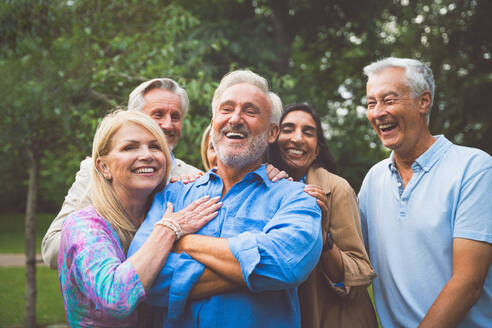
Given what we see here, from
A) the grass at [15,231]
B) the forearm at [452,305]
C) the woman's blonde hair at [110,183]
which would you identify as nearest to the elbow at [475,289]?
the forearm at [452,305]

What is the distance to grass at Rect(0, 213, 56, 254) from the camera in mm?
18906

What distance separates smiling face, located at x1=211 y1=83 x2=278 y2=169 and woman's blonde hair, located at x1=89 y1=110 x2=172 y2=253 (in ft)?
1.19

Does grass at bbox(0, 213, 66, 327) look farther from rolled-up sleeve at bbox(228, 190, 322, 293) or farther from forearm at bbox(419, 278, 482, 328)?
forearm at bbox(419, 278, 482, 328)

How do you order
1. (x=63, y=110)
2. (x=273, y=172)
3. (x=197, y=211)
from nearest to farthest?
1. (x=197, y=211)
2. (x=273, y=172)
3. (x=63, y=110)

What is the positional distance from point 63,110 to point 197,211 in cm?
323

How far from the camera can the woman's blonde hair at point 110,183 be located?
7.77 ft

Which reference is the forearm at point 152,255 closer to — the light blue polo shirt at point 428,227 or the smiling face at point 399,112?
the light blue polo shirt at point 428,227

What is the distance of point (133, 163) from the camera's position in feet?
7.97

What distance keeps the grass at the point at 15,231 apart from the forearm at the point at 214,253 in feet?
59.1

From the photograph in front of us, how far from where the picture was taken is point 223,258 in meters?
2.09

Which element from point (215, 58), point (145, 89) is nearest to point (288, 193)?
point (145, 89)

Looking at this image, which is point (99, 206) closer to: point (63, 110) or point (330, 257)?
point (330, 257)

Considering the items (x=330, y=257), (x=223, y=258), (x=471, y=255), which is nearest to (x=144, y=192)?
(x=223, y=258)

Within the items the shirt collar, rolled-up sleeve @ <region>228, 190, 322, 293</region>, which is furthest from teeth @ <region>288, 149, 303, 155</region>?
rolled-up sleeve @ <region>228, 190, 322, 293</region>
